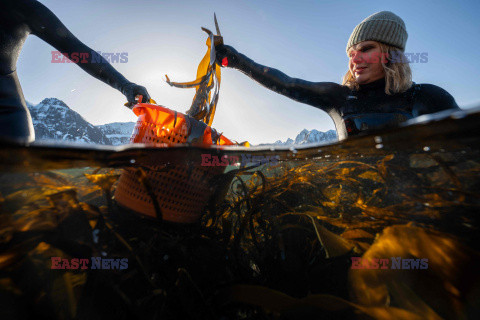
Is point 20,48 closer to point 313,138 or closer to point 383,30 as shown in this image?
point 383,30

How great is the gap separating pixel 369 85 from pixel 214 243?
8.31ft

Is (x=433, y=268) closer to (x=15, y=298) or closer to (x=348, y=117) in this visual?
(x=15, y=298)

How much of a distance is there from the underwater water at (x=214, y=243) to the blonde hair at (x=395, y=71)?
1432 mm

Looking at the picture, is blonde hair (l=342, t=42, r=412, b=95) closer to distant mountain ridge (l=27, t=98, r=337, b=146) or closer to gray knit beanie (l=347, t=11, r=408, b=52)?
gray knit beanie (l=347, t=11, r=408, b=52)

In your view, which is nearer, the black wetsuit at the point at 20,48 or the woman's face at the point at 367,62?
the black wetsuit at the point at 20,48

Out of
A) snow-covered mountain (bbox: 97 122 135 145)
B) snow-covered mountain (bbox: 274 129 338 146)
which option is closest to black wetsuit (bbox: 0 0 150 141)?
snow-covered mountain (bbox: 274 129 338 146)

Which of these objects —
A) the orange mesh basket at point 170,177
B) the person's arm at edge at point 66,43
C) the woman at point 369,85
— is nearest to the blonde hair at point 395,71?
the woman at point 369,85

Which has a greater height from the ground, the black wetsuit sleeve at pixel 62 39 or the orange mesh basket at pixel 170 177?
the black wetsuit sleeve at pixel 62 39

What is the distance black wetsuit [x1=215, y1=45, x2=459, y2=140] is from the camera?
173 centimetres

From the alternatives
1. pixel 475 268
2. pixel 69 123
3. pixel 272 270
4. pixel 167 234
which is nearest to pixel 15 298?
pixel 167 234

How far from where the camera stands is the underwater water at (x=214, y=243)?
2.12 feet

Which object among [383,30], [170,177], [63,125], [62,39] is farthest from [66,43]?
[63,125]

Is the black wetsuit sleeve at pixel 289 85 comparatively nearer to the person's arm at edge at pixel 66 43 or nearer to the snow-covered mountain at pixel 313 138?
the snow-covered mountain at pixel 313 138

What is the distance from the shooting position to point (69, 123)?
287 feet
